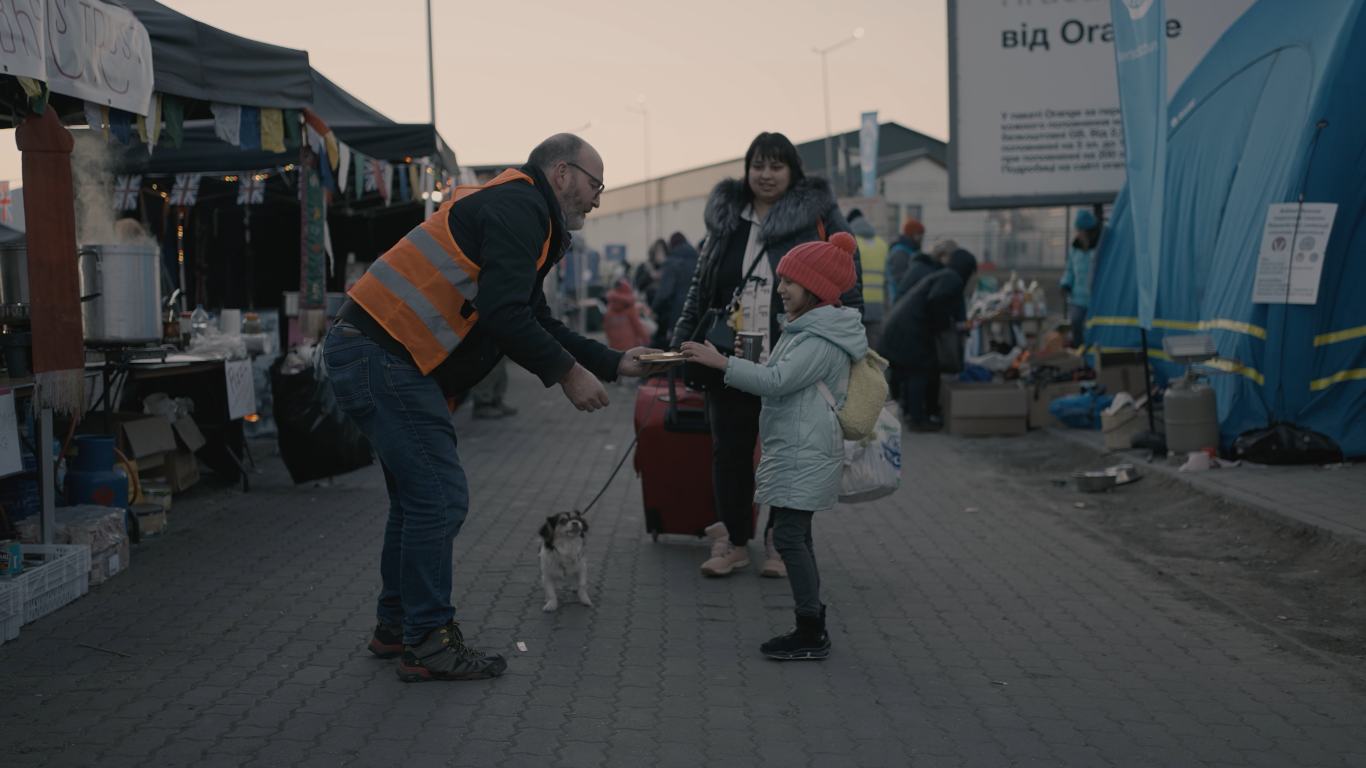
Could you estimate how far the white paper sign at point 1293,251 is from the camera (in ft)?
25.1

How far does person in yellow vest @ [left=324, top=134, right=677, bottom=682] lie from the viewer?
12.2 ft

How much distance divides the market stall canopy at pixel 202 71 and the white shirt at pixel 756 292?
3.28m

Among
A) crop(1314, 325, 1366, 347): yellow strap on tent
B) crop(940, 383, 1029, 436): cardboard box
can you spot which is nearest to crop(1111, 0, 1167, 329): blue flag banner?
crop(1314, 325, 1366, 347): yellow strap on tent

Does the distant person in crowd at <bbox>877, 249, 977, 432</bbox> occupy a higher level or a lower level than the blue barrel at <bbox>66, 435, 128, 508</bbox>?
higher

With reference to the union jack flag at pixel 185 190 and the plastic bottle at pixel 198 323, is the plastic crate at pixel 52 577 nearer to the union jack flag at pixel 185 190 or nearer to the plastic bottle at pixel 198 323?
the plastic bottle at pixel 198 323

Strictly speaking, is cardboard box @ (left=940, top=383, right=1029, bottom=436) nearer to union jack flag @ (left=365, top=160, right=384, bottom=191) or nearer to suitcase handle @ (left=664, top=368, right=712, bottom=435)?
union jack flag @ (left=365, top=160, right=384, bottom=191)

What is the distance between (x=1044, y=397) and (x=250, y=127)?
26.3 feet

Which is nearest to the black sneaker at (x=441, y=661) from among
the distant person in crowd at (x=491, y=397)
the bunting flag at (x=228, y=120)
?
the bunting flag at (x=228, y=120)

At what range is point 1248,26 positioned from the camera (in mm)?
9547

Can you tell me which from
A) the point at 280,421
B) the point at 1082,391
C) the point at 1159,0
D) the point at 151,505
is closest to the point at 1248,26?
the point at 1159,0

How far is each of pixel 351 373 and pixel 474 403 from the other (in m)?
9.56

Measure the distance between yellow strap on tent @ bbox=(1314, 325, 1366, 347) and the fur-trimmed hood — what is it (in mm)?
4464

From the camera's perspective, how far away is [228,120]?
743 cm

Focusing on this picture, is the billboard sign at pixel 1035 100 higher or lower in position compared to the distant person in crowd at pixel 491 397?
higher
